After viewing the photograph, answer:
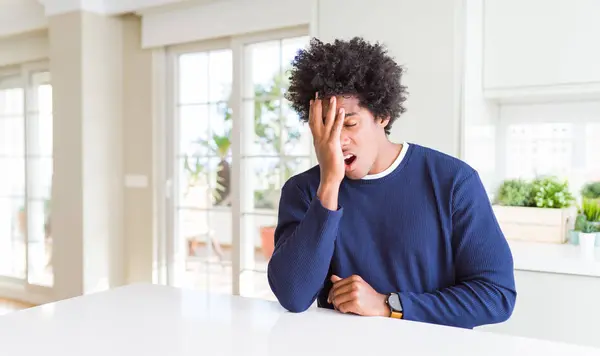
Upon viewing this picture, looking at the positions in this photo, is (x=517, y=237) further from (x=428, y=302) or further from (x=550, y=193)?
(x=428, y=302)

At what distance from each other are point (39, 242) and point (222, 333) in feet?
14.7

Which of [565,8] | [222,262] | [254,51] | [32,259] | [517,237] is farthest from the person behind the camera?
[32,259]

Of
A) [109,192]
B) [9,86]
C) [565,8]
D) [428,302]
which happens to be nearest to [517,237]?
[565,8]

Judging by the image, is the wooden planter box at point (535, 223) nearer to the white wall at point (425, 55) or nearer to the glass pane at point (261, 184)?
the white wall at point (425, 55)

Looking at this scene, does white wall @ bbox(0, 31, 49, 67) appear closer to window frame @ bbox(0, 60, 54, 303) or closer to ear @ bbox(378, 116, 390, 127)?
window frame @ bbox(0, 60, 54, 303)

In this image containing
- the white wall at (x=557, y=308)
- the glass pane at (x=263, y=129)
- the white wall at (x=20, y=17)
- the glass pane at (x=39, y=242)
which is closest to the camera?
the white wall at (x=557, y=308)

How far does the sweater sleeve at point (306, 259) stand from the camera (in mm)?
1210

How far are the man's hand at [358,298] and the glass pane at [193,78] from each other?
2843mm

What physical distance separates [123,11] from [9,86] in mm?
1990

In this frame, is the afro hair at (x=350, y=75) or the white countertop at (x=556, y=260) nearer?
the afro hair at (x=350, y=75)

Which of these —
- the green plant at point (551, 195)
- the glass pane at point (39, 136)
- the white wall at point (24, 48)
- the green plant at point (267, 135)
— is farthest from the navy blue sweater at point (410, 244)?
the glass pane at point (39, 136)

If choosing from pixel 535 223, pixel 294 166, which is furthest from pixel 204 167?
pixel 535 223

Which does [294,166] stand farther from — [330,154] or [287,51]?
[330,154]

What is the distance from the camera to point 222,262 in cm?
383
